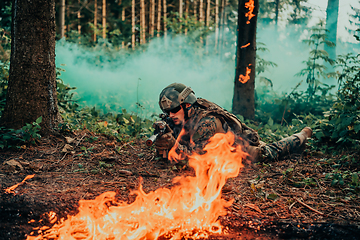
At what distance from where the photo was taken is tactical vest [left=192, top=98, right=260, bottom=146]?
4207 mm

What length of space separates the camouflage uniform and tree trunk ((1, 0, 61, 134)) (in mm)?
2447

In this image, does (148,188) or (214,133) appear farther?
(214,133)

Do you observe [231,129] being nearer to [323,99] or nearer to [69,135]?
[69,135]

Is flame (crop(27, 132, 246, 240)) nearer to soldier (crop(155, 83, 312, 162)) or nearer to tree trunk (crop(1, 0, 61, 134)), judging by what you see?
soldier (crop(155, 83, 312, 162))

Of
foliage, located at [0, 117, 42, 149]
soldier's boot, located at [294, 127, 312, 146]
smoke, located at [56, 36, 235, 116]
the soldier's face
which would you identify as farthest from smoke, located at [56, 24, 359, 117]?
soldier's boot, located at [294, 127, 312, 146]

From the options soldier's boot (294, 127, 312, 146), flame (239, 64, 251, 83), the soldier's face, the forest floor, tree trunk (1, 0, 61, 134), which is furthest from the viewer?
flame (239, 64, 251, 83)

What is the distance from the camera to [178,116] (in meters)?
4.19

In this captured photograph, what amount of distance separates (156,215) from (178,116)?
179 centimetres

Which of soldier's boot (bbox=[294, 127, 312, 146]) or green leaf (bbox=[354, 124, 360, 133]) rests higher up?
green leaf (bbox=[354, 124, 360, 133])

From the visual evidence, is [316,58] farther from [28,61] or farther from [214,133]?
[28,61]

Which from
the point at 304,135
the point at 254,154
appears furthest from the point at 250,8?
the point at 254,154

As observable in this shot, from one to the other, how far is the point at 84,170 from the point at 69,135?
1.17 metres

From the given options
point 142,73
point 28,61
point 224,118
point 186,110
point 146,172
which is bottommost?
point 146,172

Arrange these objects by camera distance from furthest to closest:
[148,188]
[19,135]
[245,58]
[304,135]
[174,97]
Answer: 1. [245,58]
2. [304,135]
3. [19,135]
4. [174,97]
5. [148,188]
